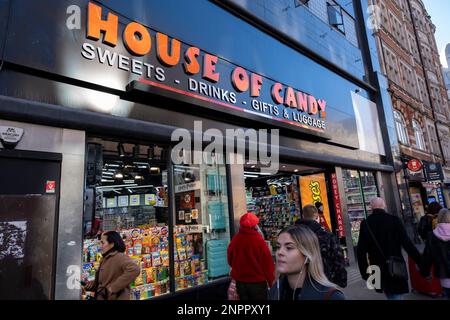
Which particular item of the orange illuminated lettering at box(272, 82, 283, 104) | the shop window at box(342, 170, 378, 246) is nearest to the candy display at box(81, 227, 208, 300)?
the orange illuminated lettering at box(272, 82, 283, 104)

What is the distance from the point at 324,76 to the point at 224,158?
6.94m

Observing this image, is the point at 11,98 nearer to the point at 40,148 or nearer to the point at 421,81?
the point at 40,148

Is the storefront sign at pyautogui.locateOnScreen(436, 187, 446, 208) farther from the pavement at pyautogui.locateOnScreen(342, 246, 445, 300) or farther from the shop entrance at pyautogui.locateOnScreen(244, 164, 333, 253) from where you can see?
the pavement at pyautogui.locateOnScreen(342, 246, 445, 300)

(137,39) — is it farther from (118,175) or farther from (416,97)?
(416,97)

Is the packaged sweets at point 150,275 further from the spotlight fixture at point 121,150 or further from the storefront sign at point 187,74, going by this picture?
the storefront sign at point 187,74

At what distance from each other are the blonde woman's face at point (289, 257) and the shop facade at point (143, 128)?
3.53m

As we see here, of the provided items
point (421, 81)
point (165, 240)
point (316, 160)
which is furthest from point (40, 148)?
point (421, 81)

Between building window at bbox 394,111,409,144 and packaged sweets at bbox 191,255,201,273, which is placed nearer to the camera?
packaged sweets at bbox 191,255,201,273

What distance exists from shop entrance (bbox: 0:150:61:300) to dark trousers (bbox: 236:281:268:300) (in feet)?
8.90

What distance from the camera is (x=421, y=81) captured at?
2308 cm

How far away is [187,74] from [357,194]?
333 inches

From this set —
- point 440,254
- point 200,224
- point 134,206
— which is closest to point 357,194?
point 200,224

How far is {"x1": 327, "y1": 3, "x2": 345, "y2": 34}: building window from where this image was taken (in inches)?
535

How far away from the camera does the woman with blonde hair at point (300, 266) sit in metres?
1.98
